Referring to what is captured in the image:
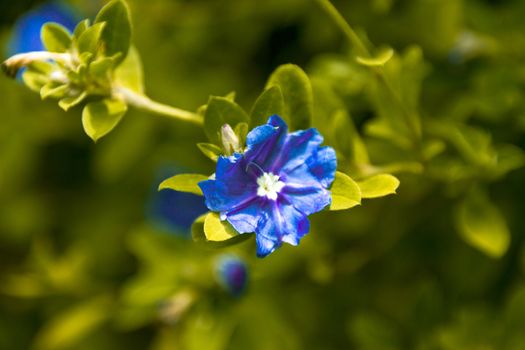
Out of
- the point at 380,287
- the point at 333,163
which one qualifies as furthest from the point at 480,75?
the point at 333,163

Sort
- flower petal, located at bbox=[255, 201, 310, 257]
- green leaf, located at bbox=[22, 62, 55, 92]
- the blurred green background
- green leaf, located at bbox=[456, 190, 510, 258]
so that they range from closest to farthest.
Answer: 1. flower petal, located at bbox=[255, 201, 310, 257]
2. green leaf, located at bbox=[22, 62, 55, 92]
3. green leaf, located at bbox=[456, 190, 510, 258]
4. the blurred green background

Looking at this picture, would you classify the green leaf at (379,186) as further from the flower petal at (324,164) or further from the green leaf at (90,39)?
the green leaf at (90,39)

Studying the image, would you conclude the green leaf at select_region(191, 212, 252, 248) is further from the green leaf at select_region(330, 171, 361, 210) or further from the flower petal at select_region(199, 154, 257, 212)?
the green leaf at select_region(330, 171, 361, 210)

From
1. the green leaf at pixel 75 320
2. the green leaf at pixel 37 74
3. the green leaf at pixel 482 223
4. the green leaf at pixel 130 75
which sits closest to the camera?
the green leaf at pixel 37 74

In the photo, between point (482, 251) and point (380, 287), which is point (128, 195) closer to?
point (380, 287)

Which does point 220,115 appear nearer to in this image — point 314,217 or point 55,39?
point 55,39

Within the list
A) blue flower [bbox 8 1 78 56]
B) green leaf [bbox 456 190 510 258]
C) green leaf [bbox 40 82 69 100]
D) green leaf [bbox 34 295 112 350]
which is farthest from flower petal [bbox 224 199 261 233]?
blue flower [bbox 8 1 78 56]

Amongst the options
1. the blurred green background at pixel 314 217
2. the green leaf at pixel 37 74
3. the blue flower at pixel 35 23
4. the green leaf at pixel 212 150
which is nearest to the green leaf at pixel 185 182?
the green leaf at pixel 212 150
